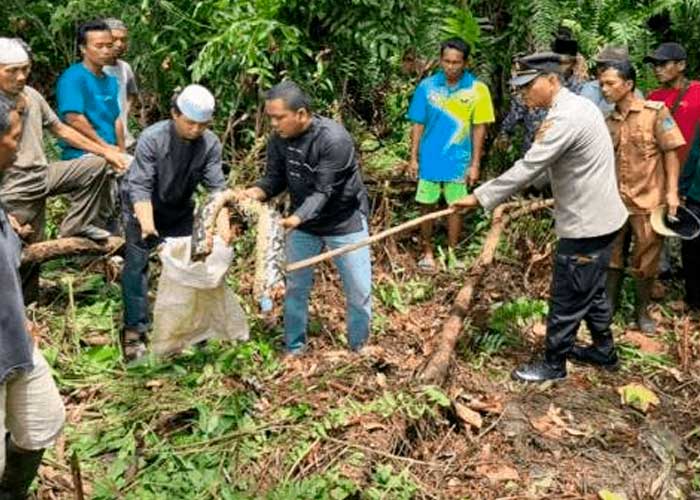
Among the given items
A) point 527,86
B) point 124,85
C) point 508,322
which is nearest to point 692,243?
point 508,322

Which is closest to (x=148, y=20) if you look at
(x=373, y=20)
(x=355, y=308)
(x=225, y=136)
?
(x=225, y=136)

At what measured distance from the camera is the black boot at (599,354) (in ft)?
17.3

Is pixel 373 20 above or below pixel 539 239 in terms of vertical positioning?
above

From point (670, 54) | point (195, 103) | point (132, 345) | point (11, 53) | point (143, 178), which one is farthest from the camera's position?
point (670, 54)

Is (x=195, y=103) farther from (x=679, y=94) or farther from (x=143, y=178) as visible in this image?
(x=679, y=94)

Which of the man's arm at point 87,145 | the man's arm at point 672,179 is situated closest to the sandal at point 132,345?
the man's arm at point 87,145

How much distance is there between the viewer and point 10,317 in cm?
310

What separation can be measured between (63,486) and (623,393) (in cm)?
318

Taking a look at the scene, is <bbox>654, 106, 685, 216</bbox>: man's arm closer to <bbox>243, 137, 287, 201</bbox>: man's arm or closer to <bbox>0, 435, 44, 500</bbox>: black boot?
<bbox>243, 137, 287, 201</bbox>: man's arm

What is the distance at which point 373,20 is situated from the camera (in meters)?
6.71

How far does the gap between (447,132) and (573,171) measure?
6.68 feet

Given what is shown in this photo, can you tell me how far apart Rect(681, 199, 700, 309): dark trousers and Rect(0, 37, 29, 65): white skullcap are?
471cm

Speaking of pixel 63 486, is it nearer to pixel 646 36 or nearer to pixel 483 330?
pixel 483 330

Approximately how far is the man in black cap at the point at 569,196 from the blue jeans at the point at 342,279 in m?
0.73
